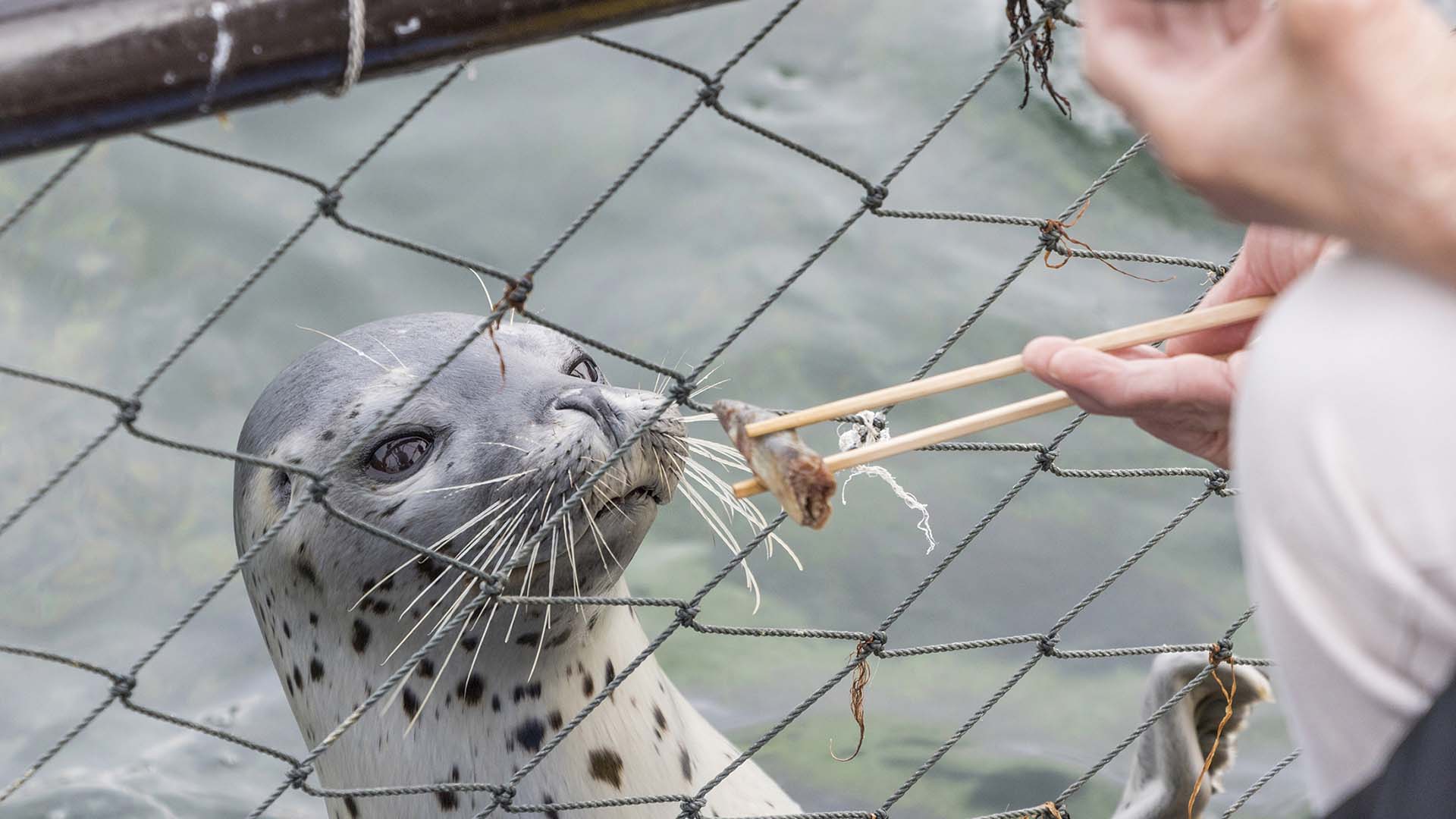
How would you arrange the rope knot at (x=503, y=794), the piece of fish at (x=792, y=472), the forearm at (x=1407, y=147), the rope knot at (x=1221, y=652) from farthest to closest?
the rope knot at (x=1221, y=652)
the rope knot at (x=503, y=794)
the piece of fish at (x=792, y=472)
the forearm at (x=1407, y=147)

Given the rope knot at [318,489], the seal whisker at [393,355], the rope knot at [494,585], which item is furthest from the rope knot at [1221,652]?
the rope knot at [318,489]

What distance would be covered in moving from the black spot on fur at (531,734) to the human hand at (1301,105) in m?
1.64

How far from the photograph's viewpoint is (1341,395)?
745 mm

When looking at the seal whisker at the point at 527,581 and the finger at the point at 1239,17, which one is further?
the seal whisker at the point at 527,581

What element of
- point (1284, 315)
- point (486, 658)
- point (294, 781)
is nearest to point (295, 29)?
point (1284, 315)

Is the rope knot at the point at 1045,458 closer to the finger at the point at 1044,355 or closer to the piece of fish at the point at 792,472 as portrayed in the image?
the piece of fish at the point at 792,472

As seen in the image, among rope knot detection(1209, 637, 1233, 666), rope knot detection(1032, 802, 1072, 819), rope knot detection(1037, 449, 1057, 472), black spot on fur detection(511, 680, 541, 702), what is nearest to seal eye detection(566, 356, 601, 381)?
black spot on fur detection(511, 680, 541, 702)

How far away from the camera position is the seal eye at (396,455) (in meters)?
2.26

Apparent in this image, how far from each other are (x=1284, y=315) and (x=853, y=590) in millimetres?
3338

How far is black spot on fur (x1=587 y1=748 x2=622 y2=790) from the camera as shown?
2322mm

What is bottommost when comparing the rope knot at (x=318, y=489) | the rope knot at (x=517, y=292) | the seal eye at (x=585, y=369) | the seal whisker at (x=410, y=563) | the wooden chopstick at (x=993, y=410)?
the wooden chopstick at (x=993, y=410)

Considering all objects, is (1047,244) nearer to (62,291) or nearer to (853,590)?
(853,590)

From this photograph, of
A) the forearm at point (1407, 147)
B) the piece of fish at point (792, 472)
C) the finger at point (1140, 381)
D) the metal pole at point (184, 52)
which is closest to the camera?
the forearm at point (1407, 147)

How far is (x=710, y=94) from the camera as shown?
Answer: 66.3 inches
